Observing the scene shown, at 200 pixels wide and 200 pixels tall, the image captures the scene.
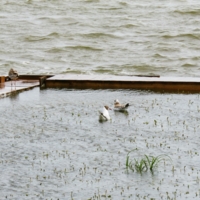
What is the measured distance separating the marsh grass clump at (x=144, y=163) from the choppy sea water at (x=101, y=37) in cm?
1774

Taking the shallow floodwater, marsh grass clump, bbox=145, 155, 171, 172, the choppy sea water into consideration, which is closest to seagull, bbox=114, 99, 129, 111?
the shallow floodwater

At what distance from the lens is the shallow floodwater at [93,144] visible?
13422 mm

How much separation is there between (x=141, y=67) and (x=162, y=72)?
1281mm

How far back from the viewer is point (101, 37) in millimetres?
40500

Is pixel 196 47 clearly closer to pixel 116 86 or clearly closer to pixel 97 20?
pixel 97 20

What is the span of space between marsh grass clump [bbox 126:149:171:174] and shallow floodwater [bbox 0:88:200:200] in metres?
0.13

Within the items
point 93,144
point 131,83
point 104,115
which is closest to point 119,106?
point 104,115

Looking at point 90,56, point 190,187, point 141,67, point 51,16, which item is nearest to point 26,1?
point 51,16

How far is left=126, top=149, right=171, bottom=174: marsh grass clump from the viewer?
14.4 meters

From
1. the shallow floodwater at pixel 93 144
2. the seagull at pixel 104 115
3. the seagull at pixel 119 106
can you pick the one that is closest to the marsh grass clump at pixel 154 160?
the shallow floodwater at pixel 93 144

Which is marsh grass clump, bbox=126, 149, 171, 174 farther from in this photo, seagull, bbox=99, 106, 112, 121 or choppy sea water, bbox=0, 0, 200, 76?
choppy sea water, bbox=0, 0, 200, 76

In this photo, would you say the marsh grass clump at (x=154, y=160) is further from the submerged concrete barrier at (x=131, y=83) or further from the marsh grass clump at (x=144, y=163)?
the submerged concrete barrier at (x=131, y=83)

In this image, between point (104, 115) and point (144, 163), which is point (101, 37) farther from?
point (144, 163)

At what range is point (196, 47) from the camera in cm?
3847
